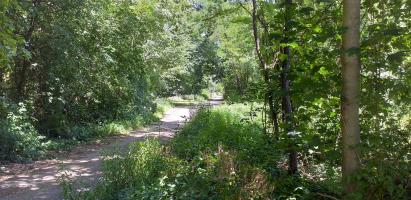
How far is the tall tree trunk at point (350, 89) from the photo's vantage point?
4.04 m

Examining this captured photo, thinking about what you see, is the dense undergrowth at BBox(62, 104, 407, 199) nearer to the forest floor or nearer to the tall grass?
the tall grass

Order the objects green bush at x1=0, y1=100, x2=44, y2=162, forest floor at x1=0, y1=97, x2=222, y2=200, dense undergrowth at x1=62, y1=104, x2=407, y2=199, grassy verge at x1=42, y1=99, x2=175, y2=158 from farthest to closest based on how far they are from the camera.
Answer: grassy verge at x1=42, y1=99, x2=175, y2=158 → green bush at x1=0, y1=100, x2=44, y2=162 → forest floor at x1=0, y1=97, x2=222, y2=200 → dense undergrowth at x1=62, y1=104, x2=407, y2=199

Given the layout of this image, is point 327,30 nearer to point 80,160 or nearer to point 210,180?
point 210,180

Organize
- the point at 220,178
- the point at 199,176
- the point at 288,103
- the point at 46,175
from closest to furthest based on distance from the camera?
the point at 220,178 → the point at 199,176 → the point at 288,103 → the point at 46,175

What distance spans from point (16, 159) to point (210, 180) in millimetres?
6757

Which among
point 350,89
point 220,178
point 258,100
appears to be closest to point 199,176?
point 220,178

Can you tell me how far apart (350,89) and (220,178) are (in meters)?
2.07

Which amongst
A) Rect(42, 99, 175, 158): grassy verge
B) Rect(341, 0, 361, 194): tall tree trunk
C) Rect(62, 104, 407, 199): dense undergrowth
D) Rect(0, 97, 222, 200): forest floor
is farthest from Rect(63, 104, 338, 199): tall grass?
Rect(42, 99, 175, 158): grassy verge

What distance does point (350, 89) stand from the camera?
4.10 meters

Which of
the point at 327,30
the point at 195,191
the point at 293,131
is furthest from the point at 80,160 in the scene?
the point at 327,30

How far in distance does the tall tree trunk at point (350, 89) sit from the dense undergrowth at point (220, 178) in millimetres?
242

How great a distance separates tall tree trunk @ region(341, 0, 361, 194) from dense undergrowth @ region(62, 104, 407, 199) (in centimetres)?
24

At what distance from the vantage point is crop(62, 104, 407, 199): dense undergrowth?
5129mm

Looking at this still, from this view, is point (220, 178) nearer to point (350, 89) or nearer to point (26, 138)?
point (350, 89)
